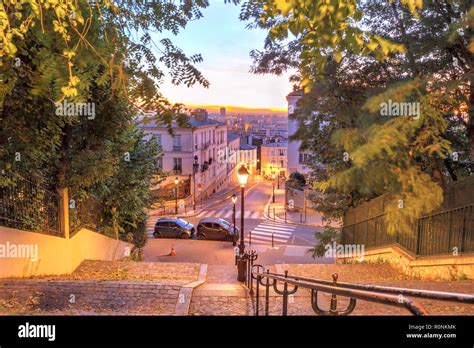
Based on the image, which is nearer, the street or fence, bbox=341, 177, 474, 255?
fence, bbox=341, 177, 474, 255

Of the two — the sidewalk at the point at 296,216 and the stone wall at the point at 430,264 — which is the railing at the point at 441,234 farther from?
the sidewalk at the point at 296,216

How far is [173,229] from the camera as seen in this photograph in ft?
84.8

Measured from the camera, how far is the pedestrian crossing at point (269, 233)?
26125mm

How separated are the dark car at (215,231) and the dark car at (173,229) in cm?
78

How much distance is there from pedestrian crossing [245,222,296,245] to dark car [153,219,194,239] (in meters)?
3.78

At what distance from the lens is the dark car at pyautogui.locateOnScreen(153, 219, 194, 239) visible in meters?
25.8

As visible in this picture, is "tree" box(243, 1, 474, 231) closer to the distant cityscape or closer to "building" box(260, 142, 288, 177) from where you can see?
the distant cityscape

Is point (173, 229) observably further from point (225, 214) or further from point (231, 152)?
point (231, 152)

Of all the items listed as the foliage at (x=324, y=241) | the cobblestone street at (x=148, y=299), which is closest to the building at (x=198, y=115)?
the cobblestone street at (x=148, y=299)

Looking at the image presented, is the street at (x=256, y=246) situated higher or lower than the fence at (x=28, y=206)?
lower

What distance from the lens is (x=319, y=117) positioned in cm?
980

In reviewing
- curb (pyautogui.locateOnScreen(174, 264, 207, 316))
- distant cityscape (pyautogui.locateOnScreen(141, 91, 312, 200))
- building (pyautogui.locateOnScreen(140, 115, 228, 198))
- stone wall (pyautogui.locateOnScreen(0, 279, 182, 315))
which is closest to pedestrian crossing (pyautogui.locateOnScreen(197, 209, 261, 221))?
distant cityscape (pyautogui.locateOnScreen(141, 91, 312, 200))
